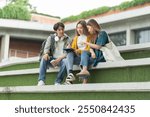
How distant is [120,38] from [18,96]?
7.97 m

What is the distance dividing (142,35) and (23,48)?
7.44 m

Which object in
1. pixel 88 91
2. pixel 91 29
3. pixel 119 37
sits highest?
pixel 119 37

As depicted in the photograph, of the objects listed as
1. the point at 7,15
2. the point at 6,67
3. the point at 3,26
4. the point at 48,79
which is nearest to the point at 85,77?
the point at 48,79

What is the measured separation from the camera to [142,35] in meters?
14.6

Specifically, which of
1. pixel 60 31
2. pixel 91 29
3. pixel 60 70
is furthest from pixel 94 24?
pixel 60 70

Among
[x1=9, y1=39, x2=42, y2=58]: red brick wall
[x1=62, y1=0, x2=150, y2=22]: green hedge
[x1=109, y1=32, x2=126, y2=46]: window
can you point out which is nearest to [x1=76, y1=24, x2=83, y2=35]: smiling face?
[x1=109, y1=32, x2=126, y2=46]: window

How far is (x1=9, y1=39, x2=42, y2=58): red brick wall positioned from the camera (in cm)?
1988

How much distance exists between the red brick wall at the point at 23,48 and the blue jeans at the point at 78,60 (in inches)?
507

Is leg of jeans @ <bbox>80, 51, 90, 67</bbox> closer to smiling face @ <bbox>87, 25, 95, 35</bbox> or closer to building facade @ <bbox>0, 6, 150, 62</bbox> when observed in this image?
smiling face @ <bbox>87, 25, 95, 35</bbox>

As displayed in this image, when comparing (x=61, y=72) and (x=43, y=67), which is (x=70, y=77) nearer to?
(x=61, y=72)

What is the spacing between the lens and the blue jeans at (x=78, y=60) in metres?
6.72

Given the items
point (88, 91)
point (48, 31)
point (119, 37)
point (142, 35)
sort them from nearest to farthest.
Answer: point (88, 91) → point (142, 35) → point (119, 37) → point (48, 31)

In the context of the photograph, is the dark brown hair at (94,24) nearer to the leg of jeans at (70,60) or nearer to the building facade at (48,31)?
the leg of jeans at (70,60)

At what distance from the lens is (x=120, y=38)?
50.8 ft
